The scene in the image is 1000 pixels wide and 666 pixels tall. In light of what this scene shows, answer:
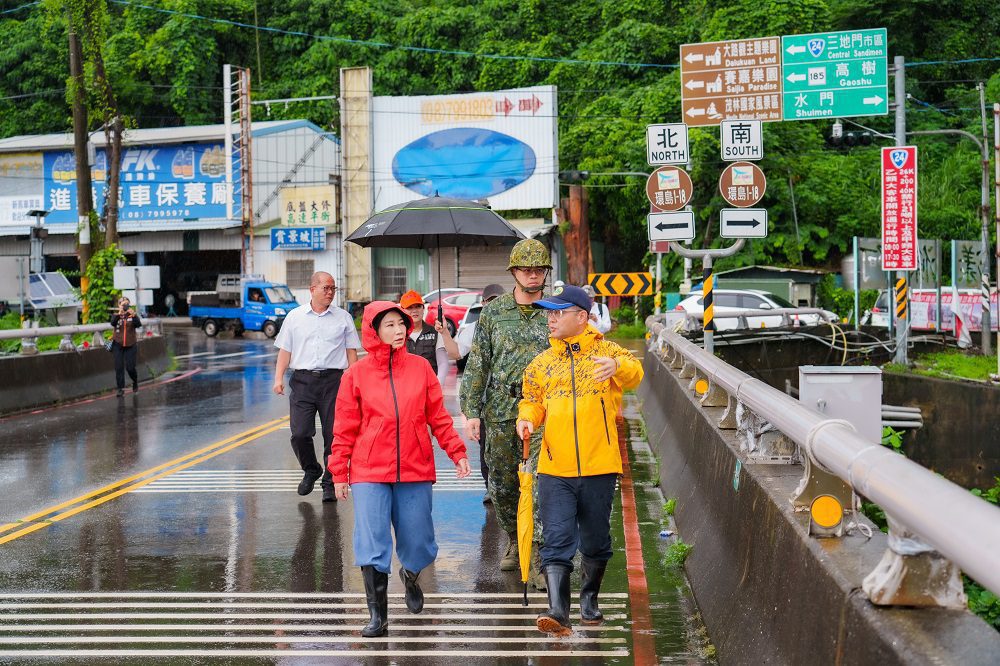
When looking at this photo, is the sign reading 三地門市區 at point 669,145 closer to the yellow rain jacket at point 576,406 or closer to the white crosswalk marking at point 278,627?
the white crosswalk marking at point 278,627

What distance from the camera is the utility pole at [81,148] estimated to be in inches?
1099

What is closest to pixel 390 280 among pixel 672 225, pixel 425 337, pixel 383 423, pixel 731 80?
pixel 731 80

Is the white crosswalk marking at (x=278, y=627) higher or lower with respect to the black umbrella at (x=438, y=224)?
lower

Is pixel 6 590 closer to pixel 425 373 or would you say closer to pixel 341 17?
pixel 425 373

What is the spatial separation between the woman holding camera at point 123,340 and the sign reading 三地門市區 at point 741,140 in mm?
11101

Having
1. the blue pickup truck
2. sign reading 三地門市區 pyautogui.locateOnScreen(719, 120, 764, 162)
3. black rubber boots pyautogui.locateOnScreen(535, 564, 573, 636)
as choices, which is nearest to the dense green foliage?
the blue pickup truck

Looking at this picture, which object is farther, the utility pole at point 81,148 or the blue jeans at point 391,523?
the utility pole at point 81,148

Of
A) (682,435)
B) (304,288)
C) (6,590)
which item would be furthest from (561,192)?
(6,590)

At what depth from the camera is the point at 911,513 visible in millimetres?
2973

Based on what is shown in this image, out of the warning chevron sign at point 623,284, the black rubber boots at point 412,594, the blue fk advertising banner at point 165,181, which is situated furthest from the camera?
the blue fk advertising banner at point 165,181

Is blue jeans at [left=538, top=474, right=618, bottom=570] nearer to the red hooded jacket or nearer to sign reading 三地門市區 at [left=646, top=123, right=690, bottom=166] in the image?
the red hooded jacket

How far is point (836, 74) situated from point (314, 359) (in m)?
19.8

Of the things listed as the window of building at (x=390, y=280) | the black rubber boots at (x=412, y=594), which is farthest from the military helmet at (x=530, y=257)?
the window of building at (x=390, y=280)

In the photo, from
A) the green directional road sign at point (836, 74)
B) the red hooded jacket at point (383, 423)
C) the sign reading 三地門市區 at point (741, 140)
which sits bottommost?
the red hooded jacket at point (383, 423)
